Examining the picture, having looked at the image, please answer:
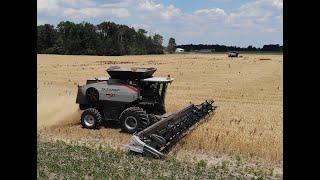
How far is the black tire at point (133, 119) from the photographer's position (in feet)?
38.7

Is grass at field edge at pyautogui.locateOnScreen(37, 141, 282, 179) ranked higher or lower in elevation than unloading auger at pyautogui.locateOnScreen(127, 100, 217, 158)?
lower

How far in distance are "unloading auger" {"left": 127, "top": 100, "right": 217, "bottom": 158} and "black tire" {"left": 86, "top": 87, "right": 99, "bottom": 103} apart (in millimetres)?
2261

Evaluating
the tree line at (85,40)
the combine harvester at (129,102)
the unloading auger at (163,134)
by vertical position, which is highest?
the tree line at (85,40)

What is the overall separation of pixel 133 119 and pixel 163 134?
1.70 m

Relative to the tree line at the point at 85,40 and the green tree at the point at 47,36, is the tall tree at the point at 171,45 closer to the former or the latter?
the tree line at the point at 85,40

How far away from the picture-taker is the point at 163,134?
10.5 m

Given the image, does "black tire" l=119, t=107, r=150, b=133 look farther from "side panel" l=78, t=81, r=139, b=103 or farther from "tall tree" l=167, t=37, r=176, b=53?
"tall tree" l=167, t=37, r=176, b=53

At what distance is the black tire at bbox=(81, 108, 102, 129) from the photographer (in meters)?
12.6

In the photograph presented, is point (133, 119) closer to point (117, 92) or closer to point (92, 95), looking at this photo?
point (117, 92)

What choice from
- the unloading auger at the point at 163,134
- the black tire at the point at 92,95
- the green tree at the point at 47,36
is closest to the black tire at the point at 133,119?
the unloading auger at the point at 163,134

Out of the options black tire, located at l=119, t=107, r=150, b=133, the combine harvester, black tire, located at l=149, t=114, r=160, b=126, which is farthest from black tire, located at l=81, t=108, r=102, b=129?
black tire, located at l=149, t=114, r=160, b=126

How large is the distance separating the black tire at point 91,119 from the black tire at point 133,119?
34.5 inches

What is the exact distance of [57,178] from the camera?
7.51m

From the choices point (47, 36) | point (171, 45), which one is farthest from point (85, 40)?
point (171, 45)
